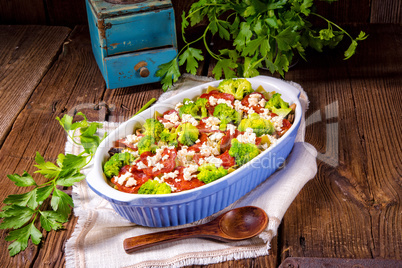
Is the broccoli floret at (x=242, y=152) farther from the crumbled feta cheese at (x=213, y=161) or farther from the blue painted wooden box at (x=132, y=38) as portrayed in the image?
the blue painted wooden box at (x=132, y=38)

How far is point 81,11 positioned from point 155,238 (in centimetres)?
166

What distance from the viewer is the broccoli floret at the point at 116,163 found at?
1394 mm

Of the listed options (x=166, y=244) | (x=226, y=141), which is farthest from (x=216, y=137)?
(x=166, y=244)

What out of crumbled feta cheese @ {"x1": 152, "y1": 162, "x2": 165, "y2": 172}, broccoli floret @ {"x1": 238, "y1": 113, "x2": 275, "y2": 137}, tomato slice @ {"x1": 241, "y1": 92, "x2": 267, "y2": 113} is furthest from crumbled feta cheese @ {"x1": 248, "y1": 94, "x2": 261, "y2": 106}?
crumbled feta cheese @ {"x1": 152, "y1": 162, "x2": 165, "y2": 172}

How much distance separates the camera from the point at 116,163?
1.40 m

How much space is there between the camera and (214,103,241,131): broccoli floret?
5.22 ft

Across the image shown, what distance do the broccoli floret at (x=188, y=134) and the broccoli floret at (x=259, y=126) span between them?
0.51 ft

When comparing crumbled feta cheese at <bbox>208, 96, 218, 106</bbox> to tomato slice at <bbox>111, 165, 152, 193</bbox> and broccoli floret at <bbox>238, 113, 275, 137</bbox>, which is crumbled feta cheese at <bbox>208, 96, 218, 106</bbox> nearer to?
broccoli floret at <bbox>238, 113, 275, 137</bbox>

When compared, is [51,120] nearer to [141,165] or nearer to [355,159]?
[141,165]

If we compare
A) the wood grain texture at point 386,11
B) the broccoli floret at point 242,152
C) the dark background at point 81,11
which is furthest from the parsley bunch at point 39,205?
the wood grain texture at point 386,11

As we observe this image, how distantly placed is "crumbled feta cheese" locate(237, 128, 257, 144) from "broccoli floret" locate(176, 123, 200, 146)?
144 millimetres

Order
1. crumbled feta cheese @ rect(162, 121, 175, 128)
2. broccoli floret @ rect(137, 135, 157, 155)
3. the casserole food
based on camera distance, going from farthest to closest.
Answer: crumbled feta cheese @ rect(162, 121, 175, 128), broccoli floret @ rect(137, 135, 157, 155), the casserole food

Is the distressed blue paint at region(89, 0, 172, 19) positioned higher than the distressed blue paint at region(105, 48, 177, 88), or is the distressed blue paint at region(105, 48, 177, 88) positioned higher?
the distressed blue paint at region(89, 0, 172, 19)

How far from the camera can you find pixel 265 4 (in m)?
1.75
